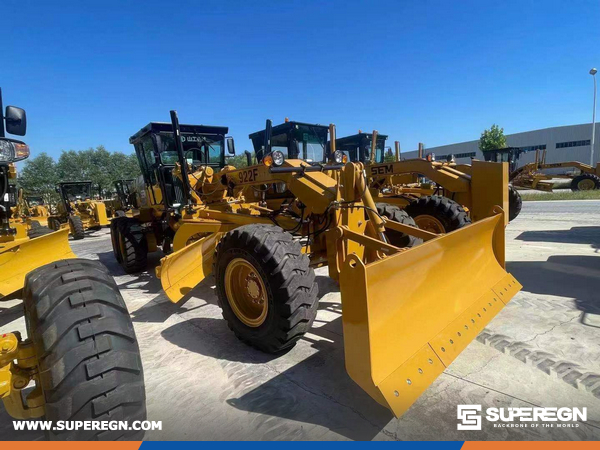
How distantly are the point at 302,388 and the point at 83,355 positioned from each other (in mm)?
1670

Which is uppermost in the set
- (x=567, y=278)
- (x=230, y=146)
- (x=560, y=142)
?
(x=560, y=142)

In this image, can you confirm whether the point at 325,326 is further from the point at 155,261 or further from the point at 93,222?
the point at 93,222

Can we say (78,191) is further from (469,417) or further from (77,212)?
(469,417)

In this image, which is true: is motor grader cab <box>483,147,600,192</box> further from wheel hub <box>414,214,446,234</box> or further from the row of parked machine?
the row of parked machine

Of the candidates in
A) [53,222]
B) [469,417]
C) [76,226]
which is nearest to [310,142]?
[469,417]

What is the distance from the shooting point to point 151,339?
145 inches

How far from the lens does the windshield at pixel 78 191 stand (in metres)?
15.8

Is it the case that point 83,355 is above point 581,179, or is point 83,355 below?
above

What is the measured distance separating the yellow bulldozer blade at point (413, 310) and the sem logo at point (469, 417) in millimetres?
300

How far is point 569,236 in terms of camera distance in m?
8.00

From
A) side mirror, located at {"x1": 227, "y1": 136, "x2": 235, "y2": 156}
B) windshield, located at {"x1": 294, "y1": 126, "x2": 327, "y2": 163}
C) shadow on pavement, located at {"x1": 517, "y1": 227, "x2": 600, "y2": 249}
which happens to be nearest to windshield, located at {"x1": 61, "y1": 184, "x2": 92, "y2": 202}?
side mirror, located at {"x1": 227, "y1": 136, "x2": 235, "y2": 156}

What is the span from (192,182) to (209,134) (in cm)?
125

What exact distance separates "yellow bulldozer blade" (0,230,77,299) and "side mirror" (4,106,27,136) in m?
1.10

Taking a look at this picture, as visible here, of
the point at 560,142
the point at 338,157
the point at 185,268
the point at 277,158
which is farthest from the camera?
the point at 560,142
